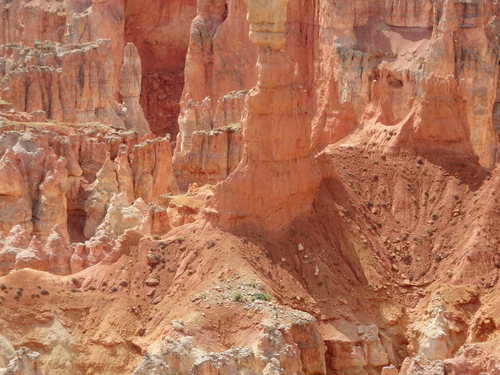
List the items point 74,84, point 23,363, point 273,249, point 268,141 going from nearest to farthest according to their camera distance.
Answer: point 23,363 → point 273,249 → point 268,141 → point 74,84

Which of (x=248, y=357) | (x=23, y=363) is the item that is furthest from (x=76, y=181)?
(x=248, y=357)

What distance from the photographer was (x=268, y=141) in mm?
45281

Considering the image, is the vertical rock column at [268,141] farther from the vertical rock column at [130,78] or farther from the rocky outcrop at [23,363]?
the vertical rock column at [130,78]

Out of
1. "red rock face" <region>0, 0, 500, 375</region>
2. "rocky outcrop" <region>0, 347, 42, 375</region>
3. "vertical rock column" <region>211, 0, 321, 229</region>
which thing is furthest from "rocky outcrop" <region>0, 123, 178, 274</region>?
"rocky outcrop" <region>0, 347, 42, 375</region>

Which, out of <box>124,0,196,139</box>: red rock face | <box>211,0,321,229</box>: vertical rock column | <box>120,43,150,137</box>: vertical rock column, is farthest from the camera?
<box>124,0,196,139</box>: red rock face

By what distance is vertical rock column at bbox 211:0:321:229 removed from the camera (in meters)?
45.1

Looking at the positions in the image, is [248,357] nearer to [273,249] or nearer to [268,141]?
Answer: [273,249]

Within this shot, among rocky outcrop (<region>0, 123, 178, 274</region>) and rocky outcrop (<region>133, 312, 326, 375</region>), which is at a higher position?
rocky outcrop (<region>0, 123, 178, 274</region>)

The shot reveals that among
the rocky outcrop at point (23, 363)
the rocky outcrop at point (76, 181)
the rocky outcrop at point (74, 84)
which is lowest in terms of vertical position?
the rocky outcrop at point (23, 363)

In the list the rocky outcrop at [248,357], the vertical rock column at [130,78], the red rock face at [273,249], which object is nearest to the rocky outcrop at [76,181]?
the red rock face at [273,249]

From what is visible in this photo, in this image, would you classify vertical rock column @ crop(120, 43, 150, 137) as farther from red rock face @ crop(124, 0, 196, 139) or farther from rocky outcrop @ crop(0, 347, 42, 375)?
rocky outcrop @ crop(0, 347, 42, 375)

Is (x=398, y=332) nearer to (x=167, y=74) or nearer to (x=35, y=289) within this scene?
(x=35, y=289)

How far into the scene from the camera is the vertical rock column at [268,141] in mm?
45062

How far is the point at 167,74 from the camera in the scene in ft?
323
